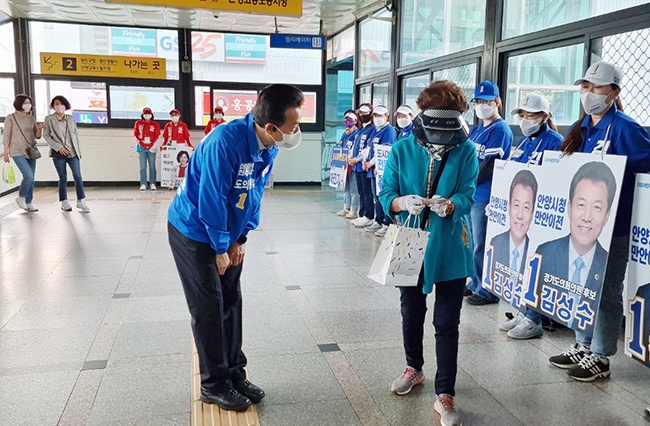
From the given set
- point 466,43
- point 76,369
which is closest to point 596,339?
point 76,369

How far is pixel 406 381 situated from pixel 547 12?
399cm

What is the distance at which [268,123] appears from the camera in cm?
230

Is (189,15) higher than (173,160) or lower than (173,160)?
higher

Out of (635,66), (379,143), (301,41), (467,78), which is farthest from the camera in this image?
(301,41)

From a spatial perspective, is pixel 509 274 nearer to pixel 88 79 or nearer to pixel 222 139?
pixel 222 139

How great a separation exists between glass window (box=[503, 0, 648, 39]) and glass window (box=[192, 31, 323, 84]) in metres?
7.06

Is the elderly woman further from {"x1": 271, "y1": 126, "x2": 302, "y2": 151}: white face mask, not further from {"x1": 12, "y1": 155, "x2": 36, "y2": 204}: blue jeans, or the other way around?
{"x1": 12, "y1": 155, "x2": 36, "y2": 204}: blue jeans

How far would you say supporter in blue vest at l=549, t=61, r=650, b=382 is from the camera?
2705 mm

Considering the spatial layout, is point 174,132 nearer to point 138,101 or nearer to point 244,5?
point 138,101

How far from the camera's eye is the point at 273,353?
3.19m

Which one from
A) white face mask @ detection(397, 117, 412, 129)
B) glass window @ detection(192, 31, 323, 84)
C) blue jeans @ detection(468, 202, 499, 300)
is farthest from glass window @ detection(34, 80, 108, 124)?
blue jeans @ detection(468, 202, 499, 300)

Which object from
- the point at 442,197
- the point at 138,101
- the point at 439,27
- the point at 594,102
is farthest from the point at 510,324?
the point at 138,101

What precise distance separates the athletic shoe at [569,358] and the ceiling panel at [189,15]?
7.61m

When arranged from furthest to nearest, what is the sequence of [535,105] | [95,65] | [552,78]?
[95,65] < [552,78] < [535,105]
